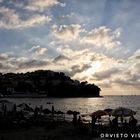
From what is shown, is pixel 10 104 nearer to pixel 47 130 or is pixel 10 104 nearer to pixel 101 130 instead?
pixel 47 130

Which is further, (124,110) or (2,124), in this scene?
(2,124)

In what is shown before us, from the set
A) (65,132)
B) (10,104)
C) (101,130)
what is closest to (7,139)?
(65,132)

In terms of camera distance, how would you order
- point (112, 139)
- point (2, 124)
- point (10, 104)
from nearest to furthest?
1. point (112, 139)
2. point (2, 124)
3. point (10, 104)

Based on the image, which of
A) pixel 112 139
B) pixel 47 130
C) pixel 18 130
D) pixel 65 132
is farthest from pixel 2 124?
pixel 112 139

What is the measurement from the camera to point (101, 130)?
111ft

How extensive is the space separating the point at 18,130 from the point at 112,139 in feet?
45.0

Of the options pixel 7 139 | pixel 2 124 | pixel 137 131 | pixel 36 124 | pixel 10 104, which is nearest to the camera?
pixel 137 131

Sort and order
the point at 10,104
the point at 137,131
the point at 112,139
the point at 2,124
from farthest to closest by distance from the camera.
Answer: the point at 10,104 → the point at 2,124 → the point at 137,131 → the point at 112,139

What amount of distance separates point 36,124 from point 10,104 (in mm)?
14753

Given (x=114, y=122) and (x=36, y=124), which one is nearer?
(x=114, y=122)

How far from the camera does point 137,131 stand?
98.7 feet

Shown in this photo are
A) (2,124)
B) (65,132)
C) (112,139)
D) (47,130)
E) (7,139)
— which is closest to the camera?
(112,139)

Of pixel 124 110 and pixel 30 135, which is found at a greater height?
pixel 124 110

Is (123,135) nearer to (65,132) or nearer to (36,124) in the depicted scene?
(65,132)
